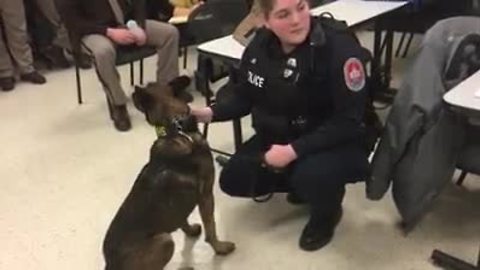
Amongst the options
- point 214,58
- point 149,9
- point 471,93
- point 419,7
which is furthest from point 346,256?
point 149,9

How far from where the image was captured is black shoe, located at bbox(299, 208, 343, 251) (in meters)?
2.32

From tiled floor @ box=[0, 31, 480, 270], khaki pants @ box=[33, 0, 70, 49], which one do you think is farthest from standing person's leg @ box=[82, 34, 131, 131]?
khaki pants @ box=[33, 0, 70, 49]

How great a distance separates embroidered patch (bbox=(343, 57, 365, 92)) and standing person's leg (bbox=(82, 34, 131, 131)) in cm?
172

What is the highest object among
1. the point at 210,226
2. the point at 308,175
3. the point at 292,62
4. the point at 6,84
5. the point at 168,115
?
the point at 292,62

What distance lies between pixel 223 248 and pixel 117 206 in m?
0.63

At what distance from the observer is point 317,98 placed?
217 centimetres

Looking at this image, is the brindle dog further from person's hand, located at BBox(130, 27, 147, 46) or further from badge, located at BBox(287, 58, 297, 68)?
person's hand, located at BBox(130, 27, 147, 46)

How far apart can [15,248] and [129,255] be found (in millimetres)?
839

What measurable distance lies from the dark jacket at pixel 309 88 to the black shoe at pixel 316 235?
1.13 feet

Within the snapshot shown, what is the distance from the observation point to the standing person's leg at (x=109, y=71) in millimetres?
3393

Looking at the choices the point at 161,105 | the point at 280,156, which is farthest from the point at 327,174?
the point at 161,105

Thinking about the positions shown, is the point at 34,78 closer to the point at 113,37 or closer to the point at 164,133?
the point at 113,37

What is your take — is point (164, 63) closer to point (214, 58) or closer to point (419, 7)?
point (214, 58)

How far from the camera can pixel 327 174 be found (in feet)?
7.01
